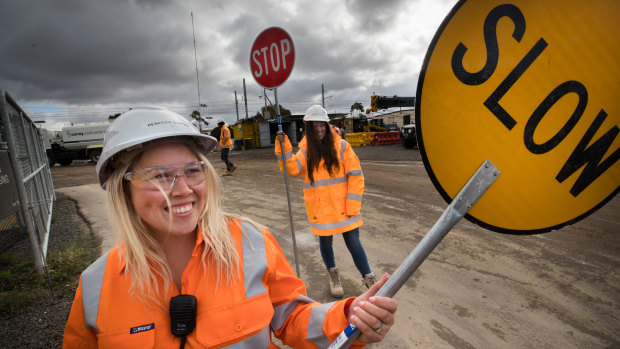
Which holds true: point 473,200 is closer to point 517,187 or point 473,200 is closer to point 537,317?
point 517,187

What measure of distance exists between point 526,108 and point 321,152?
2.38 meters

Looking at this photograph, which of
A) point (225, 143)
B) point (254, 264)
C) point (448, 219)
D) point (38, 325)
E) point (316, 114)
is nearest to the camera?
point (448, 219)

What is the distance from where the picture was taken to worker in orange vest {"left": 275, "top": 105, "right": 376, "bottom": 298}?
2982mm

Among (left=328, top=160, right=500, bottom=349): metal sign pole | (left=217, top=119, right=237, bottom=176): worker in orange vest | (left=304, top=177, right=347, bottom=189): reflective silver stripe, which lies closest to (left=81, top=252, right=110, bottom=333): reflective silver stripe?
(left=328, top=160, right=500, bottom=349): metal sign pole

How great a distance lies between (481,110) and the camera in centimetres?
71

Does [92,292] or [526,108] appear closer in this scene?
[526,108]

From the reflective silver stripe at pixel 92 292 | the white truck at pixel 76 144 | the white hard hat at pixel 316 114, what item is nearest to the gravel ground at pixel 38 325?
the reflective silver stripe at pixel 92 292

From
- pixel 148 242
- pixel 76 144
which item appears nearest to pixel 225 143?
pixel 148 242

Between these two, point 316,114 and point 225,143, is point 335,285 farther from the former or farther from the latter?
point 225,143

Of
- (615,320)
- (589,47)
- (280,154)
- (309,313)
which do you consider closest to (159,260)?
(309,313)

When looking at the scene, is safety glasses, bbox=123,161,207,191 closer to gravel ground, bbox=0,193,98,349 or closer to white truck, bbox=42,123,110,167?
gravel ground, bbox=0,193,98,349

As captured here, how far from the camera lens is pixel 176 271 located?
49.4 inches

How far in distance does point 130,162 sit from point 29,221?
340 centimetres

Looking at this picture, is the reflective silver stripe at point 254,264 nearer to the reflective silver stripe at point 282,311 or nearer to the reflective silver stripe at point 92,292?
the reflective silver stripe at point 282,311
